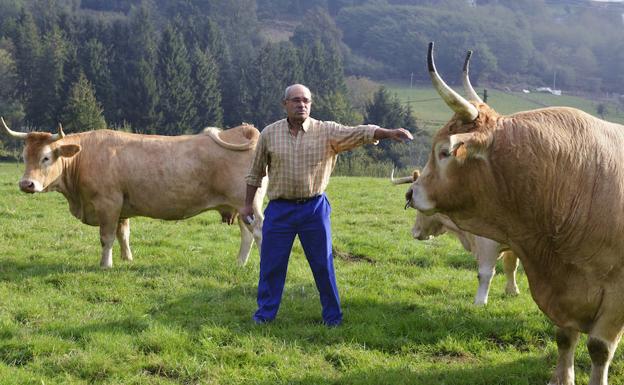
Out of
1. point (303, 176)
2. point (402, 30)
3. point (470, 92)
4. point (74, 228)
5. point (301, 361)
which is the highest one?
point (470, 92)

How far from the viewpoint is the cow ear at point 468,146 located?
4336 mm

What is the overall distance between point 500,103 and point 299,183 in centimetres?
8552

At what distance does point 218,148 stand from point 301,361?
4.54 m

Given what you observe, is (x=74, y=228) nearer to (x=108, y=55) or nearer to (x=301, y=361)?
(x=301, y=361)

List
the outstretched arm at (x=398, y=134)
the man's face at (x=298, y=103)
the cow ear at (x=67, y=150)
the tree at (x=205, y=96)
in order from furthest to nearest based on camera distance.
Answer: the tree at (x=205, y=96), the cow ear at (x=67, y=150), the man's face at (x=298, y=103), the outstretched arm at (x=398, y=134)

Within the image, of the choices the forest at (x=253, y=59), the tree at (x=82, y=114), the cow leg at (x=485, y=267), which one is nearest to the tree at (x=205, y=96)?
the forest at (x=253, y=59)

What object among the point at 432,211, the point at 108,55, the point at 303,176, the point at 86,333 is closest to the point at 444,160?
the point at 432,211

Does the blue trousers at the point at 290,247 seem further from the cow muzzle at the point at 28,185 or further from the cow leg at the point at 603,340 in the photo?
the cow muzzle at the point at 28,185

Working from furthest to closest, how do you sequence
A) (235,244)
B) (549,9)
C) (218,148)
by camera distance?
(549,9) → (235,244) → (218,148)

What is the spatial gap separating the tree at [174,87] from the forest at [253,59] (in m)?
0.15

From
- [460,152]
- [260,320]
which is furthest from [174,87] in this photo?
[460,152]

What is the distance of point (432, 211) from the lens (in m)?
4.75

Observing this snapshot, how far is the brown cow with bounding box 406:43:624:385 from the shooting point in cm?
441

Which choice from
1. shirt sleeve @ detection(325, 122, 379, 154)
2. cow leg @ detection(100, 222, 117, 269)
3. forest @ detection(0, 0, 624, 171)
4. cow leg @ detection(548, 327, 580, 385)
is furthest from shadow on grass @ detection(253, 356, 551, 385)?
forest @ detection(0, 0, 624, 171)
